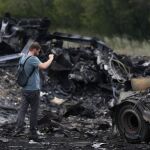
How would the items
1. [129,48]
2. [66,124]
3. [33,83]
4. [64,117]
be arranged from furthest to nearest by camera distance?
[129,48], [64,117], [66,124], [33,83]

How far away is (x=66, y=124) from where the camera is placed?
13.0 metres

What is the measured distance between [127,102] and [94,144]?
3.19 feet

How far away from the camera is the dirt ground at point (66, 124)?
10.4 meters

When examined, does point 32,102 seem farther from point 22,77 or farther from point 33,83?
point 22,77

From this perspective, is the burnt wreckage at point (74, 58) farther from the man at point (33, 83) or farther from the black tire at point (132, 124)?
the man at point (33, 83)

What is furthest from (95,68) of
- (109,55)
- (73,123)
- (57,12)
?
(57,12)

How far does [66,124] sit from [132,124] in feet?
7.92

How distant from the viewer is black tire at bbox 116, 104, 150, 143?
1033 centimetres

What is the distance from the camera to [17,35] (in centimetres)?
2086

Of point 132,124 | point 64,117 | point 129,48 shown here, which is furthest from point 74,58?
point 129,48

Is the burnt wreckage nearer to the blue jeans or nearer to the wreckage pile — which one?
the wreckage pile

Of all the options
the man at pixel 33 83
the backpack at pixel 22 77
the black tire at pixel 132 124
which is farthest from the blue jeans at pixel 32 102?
the black tire at pixel 132 124

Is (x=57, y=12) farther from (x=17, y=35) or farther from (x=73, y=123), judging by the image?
(x=73, y=123)

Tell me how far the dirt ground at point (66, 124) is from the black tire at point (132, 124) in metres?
0.14
